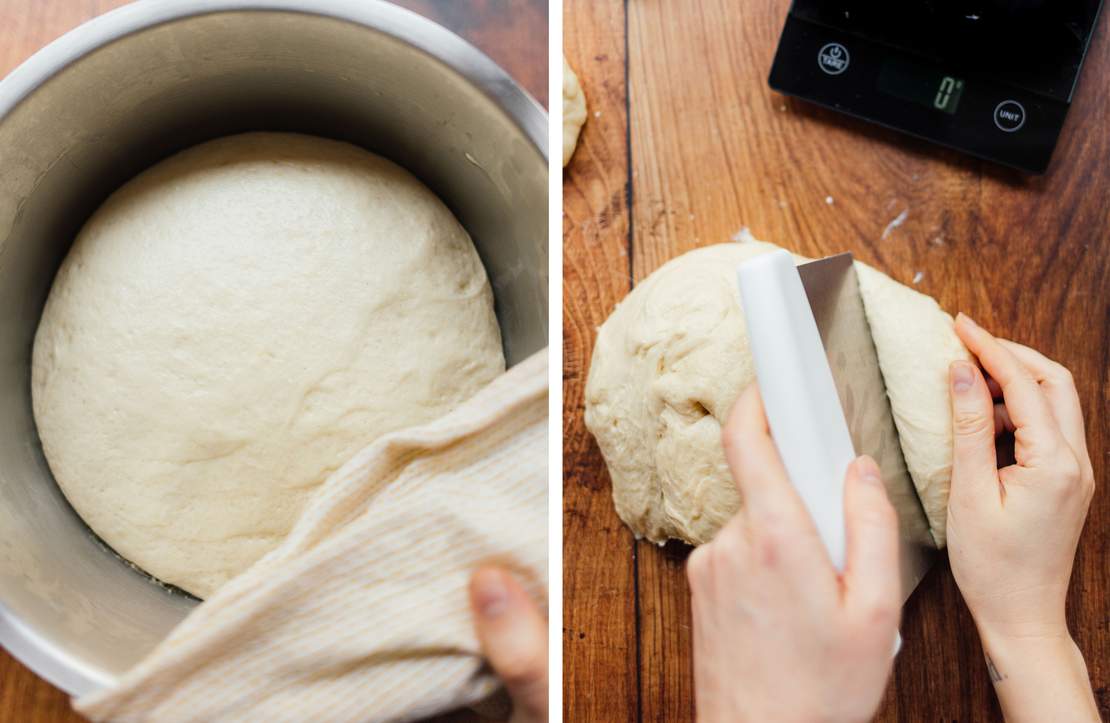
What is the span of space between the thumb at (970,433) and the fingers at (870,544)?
20 centimetres

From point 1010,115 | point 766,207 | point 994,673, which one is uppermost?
point 1010,115

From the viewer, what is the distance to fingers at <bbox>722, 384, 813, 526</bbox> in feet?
0.95

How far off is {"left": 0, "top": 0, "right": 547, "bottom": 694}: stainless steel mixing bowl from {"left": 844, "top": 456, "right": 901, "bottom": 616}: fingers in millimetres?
163

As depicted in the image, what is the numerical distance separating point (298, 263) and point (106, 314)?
106mm

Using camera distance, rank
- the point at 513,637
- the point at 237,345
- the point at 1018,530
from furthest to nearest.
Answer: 1. the point at 1018,530
2. the point at 237,345
3. the point at 513,637

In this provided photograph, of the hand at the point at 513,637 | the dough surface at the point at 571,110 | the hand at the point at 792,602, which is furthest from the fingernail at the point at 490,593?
the dough surface at the point at 571,110

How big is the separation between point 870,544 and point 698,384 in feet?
0.69

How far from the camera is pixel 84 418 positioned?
382mm

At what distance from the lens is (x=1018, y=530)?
45 centimetres

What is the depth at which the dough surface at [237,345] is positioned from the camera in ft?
1.17

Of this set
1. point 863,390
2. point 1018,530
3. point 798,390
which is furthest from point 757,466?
point 1018,530

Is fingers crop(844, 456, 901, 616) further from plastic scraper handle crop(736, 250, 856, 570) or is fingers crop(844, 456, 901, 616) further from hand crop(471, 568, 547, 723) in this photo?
hand crop(471, 568, 547, 723)

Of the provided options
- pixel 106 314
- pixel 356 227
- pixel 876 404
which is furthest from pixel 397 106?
pixel 876 404

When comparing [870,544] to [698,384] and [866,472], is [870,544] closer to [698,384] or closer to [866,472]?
[866,472]
